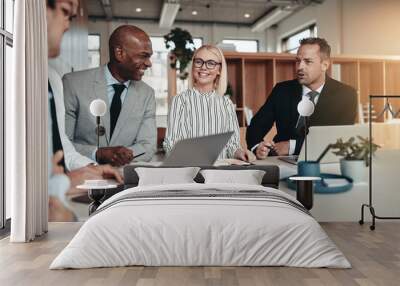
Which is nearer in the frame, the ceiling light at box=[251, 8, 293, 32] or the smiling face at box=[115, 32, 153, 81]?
the smiling face at box=[115, 32, 153, 81]

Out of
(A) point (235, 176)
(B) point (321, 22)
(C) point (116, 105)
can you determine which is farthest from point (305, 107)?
(C) point (116, 105)

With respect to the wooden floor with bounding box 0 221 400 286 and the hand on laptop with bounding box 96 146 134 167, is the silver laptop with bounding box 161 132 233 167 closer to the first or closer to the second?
the hand on laptop with bounding box 96 146 134 167

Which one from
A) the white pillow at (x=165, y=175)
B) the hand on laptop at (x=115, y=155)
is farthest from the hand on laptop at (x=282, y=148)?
the hand on laptop at (x=115, y=155)

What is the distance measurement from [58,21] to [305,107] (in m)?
3.06

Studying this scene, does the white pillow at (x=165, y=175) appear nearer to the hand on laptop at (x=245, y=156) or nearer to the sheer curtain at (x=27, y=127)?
the hand on laptop at (x=245, y=156)

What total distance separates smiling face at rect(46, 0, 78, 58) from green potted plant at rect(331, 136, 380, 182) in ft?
11.2

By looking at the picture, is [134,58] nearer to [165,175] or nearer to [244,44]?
[244,44]

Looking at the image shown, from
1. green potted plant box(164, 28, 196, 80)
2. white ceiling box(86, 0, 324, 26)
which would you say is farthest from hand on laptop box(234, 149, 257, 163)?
white ceiling box(86, 0, 324, 26)

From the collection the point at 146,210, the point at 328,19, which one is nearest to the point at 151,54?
the point at 328,19

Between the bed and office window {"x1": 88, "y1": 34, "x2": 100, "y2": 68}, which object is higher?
office window {"x1": 88, "y1": 34, "x2": 100, "y2": 68}

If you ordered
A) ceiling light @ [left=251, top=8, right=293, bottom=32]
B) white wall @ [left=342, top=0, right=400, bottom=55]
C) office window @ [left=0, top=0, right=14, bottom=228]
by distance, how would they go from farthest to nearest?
white wall @ [left=342, top=0, right=400, bottom=55] → ceiling light @ [left=251, top=8, right=293, bottom=32] → office window @ [left=0, top=0, right=14, bottom=228]

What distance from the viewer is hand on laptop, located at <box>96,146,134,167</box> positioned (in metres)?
6.33

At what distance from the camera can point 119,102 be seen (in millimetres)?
6367

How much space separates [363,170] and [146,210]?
3.20 meters
